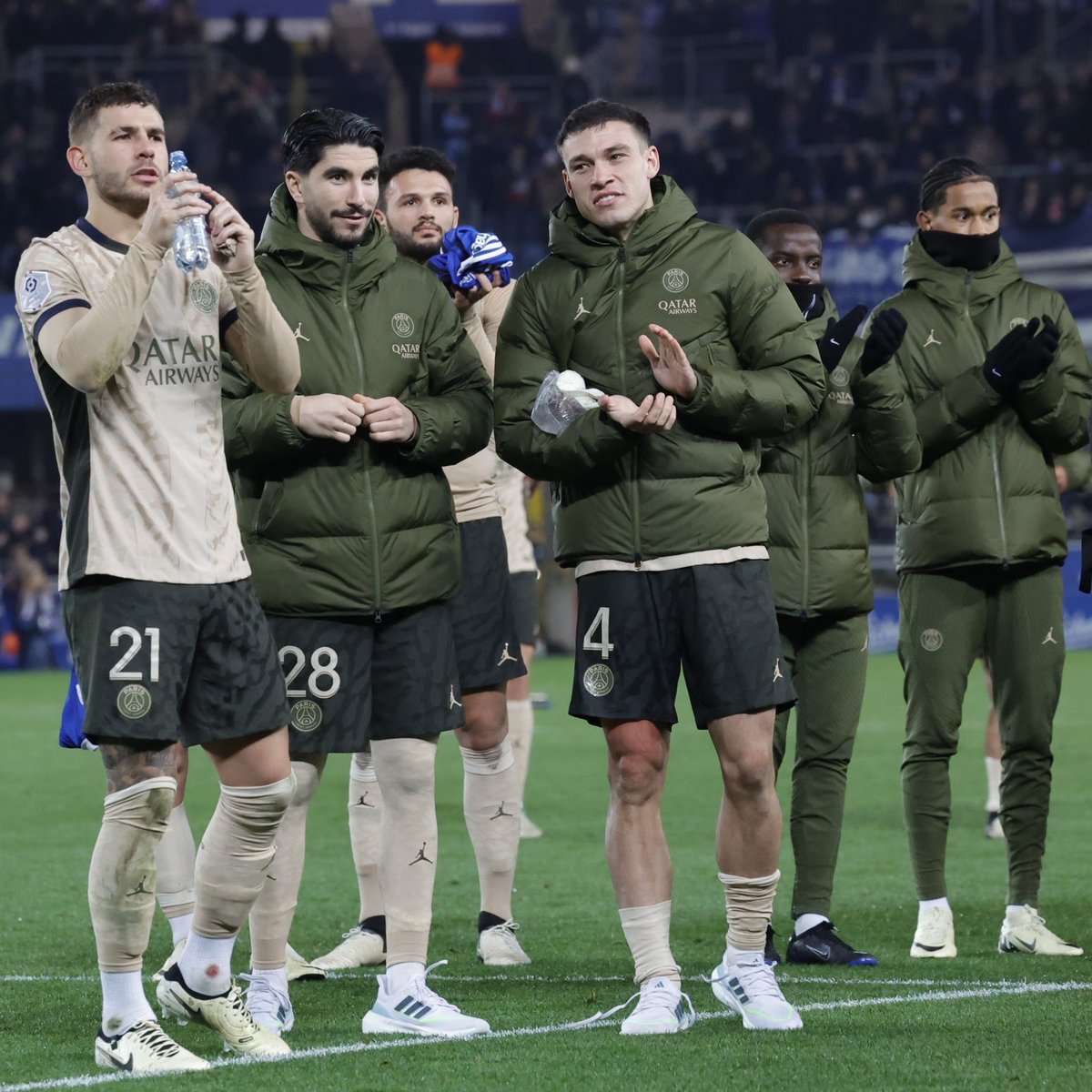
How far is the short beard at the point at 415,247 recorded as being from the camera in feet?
19.6

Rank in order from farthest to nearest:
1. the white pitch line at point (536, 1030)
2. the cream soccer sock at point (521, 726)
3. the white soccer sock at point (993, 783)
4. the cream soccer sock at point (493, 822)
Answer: the white soccer sock at point (993, 783) < the cream soccer sock at point (521, 726) < the cream soccer sock at point (493, 822) < the white pitch line at point (536, 1030)

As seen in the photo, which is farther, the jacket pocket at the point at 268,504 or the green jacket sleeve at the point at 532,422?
the jacket pocket at the point at 268,504

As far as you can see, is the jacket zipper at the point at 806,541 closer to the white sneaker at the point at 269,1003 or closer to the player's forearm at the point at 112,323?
the white sneaker at the point at 269,1003

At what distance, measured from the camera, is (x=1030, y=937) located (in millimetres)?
5676

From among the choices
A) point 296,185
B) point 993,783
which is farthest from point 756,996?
point 993,783

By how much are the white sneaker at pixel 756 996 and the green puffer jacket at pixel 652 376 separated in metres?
0.99

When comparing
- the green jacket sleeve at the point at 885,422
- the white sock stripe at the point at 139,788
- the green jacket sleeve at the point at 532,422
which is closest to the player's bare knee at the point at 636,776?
the green jacket sleeve at the point at 532,422

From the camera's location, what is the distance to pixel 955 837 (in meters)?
8.62

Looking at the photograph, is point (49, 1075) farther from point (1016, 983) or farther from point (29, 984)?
point (1016, 983)

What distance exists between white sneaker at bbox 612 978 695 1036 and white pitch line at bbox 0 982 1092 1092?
0.40 feet

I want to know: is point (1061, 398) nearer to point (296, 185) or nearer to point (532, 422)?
point (532, 422)

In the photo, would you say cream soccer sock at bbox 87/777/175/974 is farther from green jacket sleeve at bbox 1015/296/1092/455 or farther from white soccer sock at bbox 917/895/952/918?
green jacket sleeve at bbox 1015/296/1092/455

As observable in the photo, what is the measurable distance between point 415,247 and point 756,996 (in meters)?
2.57

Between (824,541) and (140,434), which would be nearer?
(140,434)
